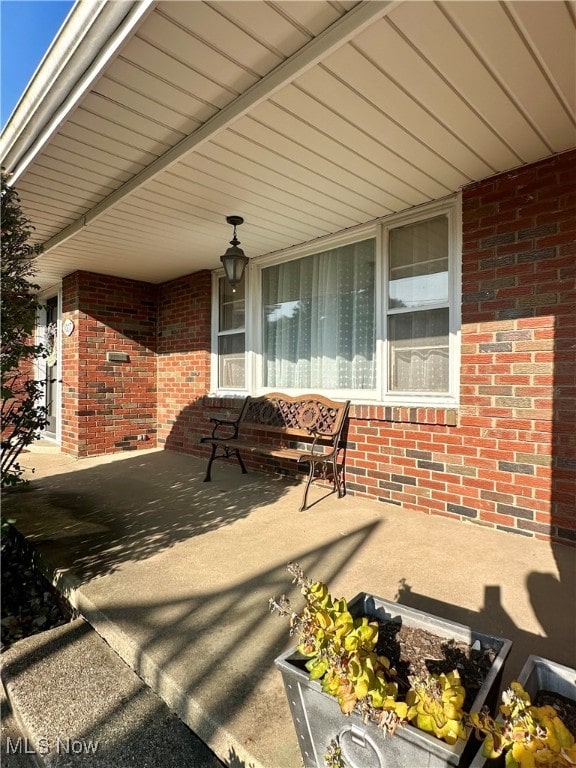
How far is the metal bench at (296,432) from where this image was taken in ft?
12.9

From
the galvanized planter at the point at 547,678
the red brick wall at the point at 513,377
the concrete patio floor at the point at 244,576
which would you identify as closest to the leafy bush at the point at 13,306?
the concrete patio floor at the point at 244,576

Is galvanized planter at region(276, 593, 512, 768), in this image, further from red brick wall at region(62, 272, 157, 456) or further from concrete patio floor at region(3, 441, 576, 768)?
red brick wall at region(62, 272, 157, 456)

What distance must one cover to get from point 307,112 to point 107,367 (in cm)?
485

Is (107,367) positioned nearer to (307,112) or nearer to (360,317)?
(360,317)

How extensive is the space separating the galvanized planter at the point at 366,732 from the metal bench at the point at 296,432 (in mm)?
2373

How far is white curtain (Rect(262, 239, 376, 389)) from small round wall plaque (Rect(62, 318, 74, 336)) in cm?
288

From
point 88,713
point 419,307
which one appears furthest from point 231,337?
point 88,713

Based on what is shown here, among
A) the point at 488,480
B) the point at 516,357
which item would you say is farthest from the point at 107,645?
the point at 516,357

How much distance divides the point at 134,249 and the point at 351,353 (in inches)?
111

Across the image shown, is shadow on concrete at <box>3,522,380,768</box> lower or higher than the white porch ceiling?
lower

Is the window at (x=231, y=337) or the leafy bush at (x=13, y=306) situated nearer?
the leafy bush at (x=13, y=306)

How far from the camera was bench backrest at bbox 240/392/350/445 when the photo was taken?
13.2 feet

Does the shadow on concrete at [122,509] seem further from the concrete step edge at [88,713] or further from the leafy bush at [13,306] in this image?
the leafy bush at [13,306]

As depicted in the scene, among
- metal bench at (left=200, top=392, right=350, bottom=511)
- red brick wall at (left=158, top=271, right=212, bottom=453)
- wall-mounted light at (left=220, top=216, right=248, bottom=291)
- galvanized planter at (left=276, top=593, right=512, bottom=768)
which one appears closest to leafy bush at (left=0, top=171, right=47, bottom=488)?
wall-mounted light at (left=220, top=216, right=248, bottom=291)
